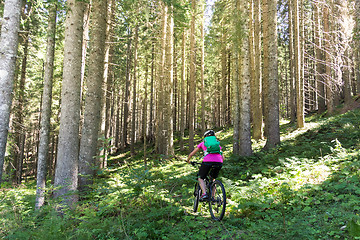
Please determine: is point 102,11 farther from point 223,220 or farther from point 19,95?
point 19,95

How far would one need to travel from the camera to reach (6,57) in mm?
5016

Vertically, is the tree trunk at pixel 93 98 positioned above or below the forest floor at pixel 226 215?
above

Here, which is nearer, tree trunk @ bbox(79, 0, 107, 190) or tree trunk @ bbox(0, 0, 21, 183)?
tree trunk @ bbox(0, 0, 21, 183)

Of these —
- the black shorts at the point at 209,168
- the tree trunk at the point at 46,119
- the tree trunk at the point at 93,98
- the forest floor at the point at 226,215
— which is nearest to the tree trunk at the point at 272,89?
the forest floor at the point at 226,215

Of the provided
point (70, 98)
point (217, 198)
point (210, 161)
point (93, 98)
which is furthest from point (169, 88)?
point (217, 198)

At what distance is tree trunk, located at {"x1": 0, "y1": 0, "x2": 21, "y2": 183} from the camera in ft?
16.4

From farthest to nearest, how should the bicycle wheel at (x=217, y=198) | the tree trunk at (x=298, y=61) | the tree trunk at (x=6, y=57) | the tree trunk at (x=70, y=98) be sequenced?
the tree trunk at (x=298, y=61)
the tree trunk at (x=70, y=98)
the tree trunk at (x=6, y=57)
the bicycle wheel at (x=217, y=198)

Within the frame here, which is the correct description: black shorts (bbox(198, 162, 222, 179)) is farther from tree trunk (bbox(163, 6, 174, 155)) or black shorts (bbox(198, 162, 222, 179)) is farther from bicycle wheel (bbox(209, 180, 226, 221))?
tree trunk (bbox(163, 6, 174, 155))

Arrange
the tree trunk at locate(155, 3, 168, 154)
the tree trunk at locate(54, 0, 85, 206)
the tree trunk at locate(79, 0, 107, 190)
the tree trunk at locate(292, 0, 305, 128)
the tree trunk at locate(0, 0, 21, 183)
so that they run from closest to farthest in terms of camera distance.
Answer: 1. the tree trunk at locate(0, 0, 21, 183)
2. the tree trunk at locate(54, 0, 85, 206)
3. the tree trunk at locate(79, 0, 107, 190)
4. the tree trunk at locate(292, 0, 305, 128)
5. the tree trunk at locate(155, 3, 168, 154)

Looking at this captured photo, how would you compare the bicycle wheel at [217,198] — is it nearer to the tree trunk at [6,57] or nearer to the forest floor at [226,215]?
the forest floor at [226,215]

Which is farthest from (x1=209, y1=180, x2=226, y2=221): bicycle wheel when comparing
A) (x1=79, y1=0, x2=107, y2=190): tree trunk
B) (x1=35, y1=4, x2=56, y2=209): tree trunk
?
(x1=35, y1=4, x2=56, y2=209): tree trunk

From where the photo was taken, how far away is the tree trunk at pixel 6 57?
4.99 meters

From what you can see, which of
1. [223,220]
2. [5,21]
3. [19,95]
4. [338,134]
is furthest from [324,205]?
[19,95]

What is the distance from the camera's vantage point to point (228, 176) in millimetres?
7945
